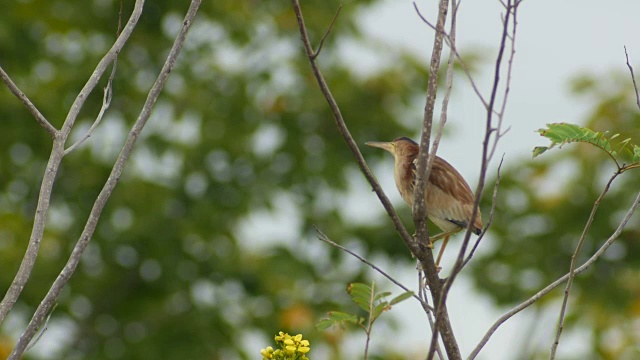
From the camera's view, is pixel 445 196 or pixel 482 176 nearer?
pixel 482 176

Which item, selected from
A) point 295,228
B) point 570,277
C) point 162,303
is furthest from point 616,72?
point 570,277

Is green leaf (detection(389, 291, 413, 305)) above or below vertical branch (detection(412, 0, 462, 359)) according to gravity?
below

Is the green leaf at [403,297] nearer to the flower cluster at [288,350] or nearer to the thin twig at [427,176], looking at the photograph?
the thin twig at [427,176]

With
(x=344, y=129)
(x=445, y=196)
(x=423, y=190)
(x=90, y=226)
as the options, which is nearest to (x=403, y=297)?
(x=423, y=190)

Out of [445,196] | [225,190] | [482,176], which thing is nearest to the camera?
[482,176]

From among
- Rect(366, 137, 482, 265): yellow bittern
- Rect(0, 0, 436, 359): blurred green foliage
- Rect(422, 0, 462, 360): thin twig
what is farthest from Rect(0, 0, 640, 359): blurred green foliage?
Rect(422, 0, 462, 360): thin twig

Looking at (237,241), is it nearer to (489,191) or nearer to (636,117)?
(489,191)

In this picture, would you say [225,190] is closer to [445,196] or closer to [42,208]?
[445,196]

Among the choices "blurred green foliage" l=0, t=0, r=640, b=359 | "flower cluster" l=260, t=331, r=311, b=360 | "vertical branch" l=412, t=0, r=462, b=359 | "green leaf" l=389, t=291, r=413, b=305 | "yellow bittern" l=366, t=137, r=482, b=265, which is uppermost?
"blurred green foliage" l=0, t=0, r=640, b=359

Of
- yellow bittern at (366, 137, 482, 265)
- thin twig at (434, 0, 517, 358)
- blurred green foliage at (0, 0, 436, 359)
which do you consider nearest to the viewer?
thin twig at (434, 0, 517, 358)

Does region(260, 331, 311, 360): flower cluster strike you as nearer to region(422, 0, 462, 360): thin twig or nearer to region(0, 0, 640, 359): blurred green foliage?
→ region(422, 0, 462, 360): thin twig

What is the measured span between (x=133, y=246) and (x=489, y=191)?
A: 179 inches

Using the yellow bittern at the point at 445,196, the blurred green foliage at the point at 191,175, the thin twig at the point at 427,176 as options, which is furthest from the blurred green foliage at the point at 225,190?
the thin twig at the point at 427,176

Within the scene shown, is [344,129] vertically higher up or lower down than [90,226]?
higher up
